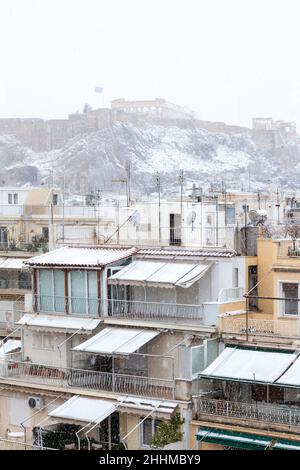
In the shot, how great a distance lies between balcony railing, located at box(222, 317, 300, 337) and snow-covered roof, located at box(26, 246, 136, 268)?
2.27 metres

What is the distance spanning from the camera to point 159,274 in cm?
1634

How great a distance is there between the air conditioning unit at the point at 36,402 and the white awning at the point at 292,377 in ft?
15.0

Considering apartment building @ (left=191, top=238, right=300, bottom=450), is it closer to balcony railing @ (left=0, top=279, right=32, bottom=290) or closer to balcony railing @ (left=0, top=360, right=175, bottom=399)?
balcony railing @ (left=0, top=360, right=175, bottom=399)

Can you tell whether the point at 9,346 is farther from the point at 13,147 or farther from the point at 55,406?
the point at 13,147

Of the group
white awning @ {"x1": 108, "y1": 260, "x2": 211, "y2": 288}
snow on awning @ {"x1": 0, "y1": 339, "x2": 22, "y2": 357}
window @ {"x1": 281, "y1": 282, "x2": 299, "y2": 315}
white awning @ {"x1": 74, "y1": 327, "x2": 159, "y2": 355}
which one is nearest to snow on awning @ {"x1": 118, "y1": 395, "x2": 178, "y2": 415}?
white awning @ {"x1": 74, "y1": 327, "x2": 159, "y2": 355}

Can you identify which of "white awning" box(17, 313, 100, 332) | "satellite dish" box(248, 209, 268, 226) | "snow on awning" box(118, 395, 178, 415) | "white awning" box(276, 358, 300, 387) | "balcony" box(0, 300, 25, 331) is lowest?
"snow on awning" box(118, 395, 178, 415)

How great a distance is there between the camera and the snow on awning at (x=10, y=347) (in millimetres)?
18719

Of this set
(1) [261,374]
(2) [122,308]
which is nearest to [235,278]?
(2) [122,308]

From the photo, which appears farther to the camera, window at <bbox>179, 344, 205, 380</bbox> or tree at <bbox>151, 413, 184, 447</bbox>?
window at <bbox>179, 344, 205, 380</bbox>

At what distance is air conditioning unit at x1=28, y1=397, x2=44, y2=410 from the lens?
55.6 ft

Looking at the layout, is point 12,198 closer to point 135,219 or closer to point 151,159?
point 135,219

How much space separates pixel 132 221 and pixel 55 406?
21.3 feet
